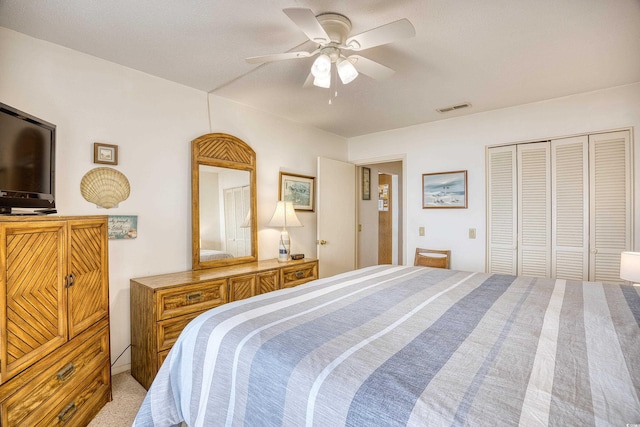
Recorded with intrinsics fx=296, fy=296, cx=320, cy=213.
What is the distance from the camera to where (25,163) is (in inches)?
63.0

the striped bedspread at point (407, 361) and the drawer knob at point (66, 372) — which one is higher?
the striped bedspread at point (407, 361)

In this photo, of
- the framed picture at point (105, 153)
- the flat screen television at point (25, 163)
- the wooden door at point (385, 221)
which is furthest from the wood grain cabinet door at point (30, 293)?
the wooden door at point (385, 221)

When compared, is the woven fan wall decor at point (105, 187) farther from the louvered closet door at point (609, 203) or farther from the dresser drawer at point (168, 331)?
the louvered closet door at point (609, 203)

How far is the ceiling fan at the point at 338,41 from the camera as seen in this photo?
1507 millimetres

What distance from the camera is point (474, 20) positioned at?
1.77 meters

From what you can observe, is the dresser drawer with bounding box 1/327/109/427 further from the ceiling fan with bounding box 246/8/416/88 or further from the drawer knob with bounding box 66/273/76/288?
the ceiling fan with bounding box 246/8/416/88

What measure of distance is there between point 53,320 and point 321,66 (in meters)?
1.99

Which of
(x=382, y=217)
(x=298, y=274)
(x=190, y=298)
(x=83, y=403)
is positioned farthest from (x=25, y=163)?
(x=382, y=217)

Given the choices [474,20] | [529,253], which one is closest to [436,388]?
[474,20]

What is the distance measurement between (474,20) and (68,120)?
109 inches

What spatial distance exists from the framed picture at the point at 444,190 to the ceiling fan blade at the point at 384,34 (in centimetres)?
238

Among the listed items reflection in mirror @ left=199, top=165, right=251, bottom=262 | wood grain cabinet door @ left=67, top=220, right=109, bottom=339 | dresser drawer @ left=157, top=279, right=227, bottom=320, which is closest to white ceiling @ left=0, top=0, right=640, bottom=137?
reflection in mirror @ left=199, top=165, right=251, bottom=262

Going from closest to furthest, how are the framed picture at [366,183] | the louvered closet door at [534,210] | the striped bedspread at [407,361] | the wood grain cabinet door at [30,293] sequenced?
the striped bedspread at [407,361] → the wood grain cabinet door at [30,293] → the louvered closet door at [534,210] → the framed picture at [366,183]

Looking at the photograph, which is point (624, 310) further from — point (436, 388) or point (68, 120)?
point (68, 120)
